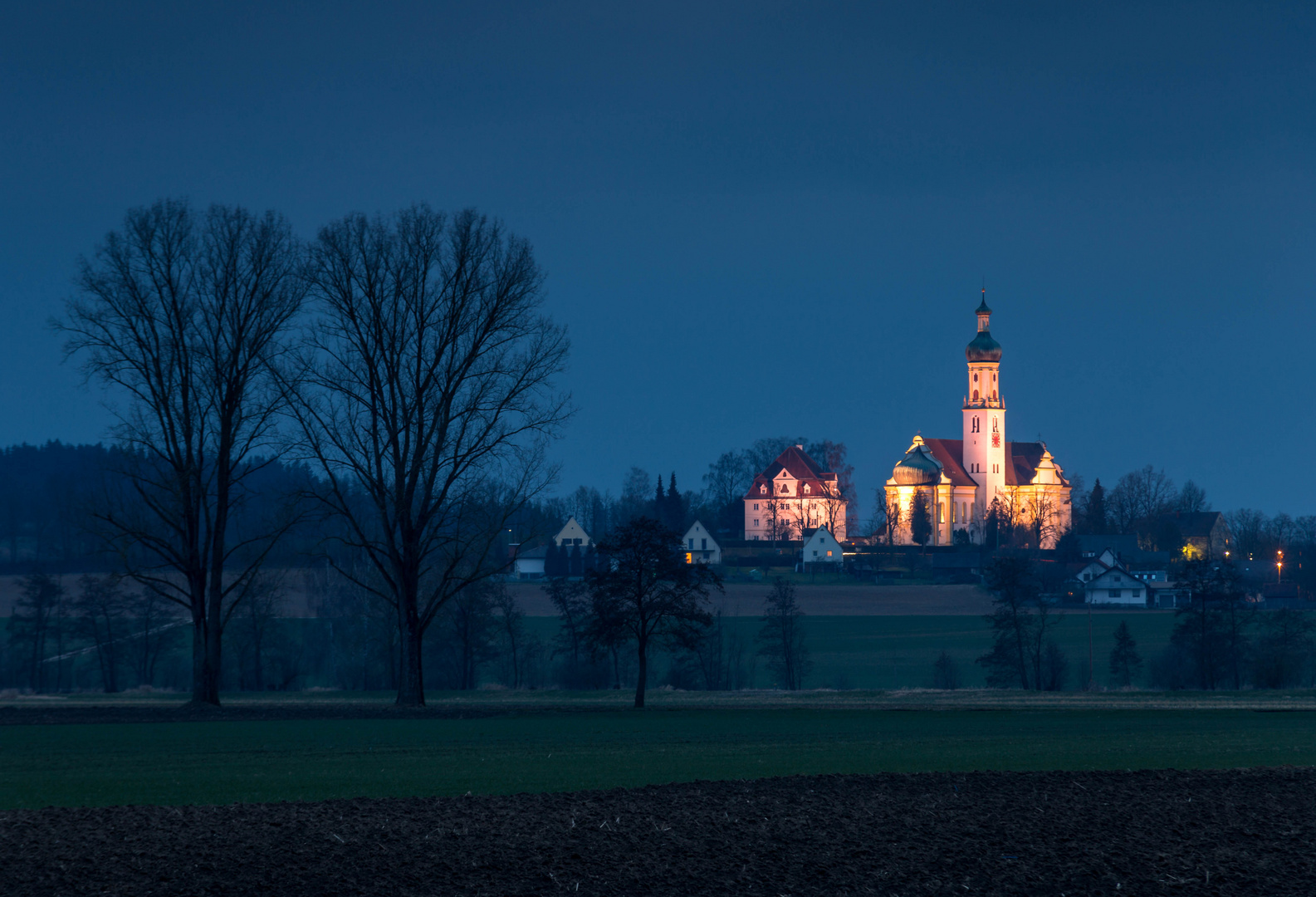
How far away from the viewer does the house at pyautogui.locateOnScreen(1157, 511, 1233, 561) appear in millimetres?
186250

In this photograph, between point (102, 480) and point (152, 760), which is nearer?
point (152, 760)

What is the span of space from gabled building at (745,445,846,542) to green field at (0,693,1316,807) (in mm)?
145067

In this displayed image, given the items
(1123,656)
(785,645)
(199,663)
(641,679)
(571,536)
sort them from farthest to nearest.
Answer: (571,536) → (785,645) → (1123,656) → (641,679) → (199,663)

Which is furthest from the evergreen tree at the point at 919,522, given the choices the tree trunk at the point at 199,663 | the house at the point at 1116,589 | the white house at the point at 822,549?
the tree trunk at the point at 199,663

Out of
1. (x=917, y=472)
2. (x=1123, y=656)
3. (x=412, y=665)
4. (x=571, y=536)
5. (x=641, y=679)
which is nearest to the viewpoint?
(x=412, y=665)

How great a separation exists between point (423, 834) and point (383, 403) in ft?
72.0

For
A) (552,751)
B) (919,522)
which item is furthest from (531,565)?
(552,751)

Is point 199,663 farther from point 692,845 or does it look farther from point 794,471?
point 794,471

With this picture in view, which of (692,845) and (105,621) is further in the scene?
(105,621)

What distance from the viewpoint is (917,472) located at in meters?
181

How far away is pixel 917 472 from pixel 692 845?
564 feet

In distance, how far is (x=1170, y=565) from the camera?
150750mm

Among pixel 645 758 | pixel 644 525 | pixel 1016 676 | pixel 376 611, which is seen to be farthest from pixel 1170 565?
pixel 645 758

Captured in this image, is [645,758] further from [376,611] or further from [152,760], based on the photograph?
[376,611]
